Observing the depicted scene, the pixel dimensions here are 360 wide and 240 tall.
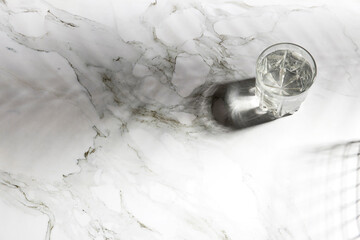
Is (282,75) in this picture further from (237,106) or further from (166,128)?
(166,128)

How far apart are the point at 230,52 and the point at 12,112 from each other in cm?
40

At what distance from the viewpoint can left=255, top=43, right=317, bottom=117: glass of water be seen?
0.78 m

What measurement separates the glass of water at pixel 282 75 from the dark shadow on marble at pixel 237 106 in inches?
0.7

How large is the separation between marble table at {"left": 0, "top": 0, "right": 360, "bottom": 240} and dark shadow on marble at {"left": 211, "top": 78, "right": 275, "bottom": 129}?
0.04ft

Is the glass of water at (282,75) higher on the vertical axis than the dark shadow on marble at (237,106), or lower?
higher

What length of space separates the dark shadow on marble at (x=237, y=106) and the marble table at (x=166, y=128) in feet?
0.04

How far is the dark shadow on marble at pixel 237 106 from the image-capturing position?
81cm

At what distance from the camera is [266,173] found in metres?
0.78

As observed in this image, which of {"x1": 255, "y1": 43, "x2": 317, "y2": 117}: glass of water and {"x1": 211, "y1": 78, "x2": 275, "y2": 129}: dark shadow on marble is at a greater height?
{"x1": 255, "y1": 43, "x2": 317, "y2": 117}: glass of water

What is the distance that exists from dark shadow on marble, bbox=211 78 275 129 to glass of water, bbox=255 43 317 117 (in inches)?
0.7

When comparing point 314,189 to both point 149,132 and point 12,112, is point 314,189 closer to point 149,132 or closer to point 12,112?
point 149,132

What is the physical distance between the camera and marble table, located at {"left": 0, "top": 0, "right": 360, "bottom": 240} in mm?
773

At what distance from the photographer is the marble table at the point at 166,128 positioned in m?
0.77

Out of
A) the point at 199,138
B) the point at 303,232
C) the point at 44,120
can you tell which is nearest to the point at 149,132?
the point at 199,138
